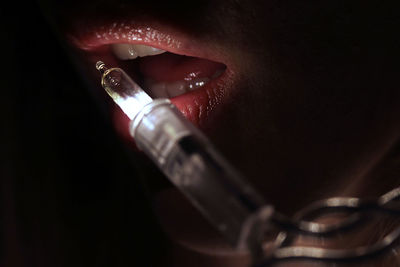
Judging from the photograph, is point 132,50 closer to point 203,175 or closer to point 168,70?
point 168,70

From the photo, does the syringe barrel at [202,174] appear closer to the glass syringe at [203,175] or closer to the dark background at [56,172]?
the glass syringe at [203,175]

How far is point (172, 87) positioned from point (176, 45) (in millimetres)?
87

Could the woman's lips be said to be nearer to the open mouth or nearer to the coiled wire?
the open mouth

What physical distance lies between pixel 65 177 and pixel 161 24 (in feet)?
1.93

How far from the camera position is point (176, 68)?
2.06 ft

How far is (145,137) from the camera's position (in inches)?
15.8

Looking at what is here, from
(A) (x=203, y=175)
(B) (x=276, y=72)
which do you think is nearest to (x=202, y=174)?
(A) (x=203, y=175)

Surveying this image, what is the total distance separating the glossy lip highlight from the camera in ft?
1.81

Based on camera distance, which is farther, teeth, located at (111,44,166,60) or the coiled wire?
teeth, located at (111,44,166,60)

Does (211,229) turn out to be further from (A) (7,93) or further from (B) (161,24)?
(A) (7,93)

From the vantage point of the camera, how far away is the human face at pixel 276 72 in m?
0.52

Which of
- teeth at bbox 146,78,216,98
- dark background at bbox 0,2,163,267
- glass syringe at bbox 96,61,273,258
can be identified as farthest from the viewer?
dark background at bbox 0,2,163,267

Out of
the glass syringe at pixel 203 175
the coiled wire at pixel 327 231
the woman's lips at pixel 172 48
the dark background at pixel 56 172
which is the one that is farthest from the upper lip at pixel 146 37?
the dark background at pixel 56 172

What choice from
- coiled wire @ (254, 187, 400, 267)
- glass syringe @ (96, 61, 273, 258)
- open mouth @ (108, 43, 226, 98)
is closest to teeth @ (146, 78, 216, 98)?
open mouth @ (108, 43, 226, 98)
